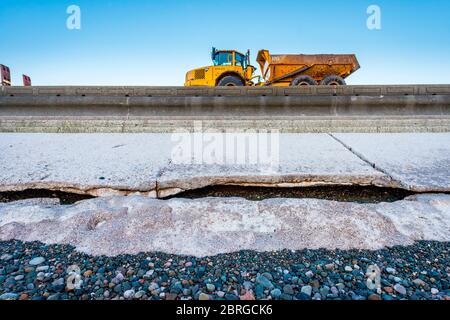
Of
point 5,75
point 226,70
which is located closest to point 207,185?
point 226,70

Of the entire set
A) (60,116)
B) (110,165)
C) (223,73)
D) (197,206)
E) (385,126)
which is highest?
(223,73)

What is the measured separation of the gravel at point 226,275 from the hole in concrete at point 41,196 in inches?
20.5

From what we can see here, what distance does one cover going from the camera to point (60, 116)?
349 centimetres

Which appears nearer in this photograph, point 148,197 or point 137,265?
point 137,265

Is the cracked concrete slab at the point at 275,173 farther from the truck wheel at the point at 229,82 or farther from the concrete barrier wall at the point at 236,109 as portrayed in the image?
the truck wheel at the point at 229,82

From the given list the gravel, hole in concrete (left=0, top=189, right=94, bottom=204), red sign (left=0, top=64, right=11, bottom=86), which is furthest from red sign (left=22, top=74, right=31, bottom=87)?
the gravel

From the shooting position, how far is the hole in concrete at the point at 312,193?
1.68 m

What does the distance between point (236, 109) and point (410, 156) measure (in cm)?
215

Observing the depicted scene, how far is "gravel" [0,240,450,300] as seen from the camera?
86 centimetres

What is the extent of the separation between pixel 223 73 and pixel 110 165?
7881 mm

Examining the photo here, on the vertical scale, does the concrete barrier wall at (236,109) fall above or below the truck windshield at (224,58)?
below

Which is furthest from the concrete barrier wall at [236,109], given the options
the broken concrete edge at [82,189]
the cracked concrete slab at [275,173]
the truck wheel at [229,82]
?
the truck wheel at [229,82]
